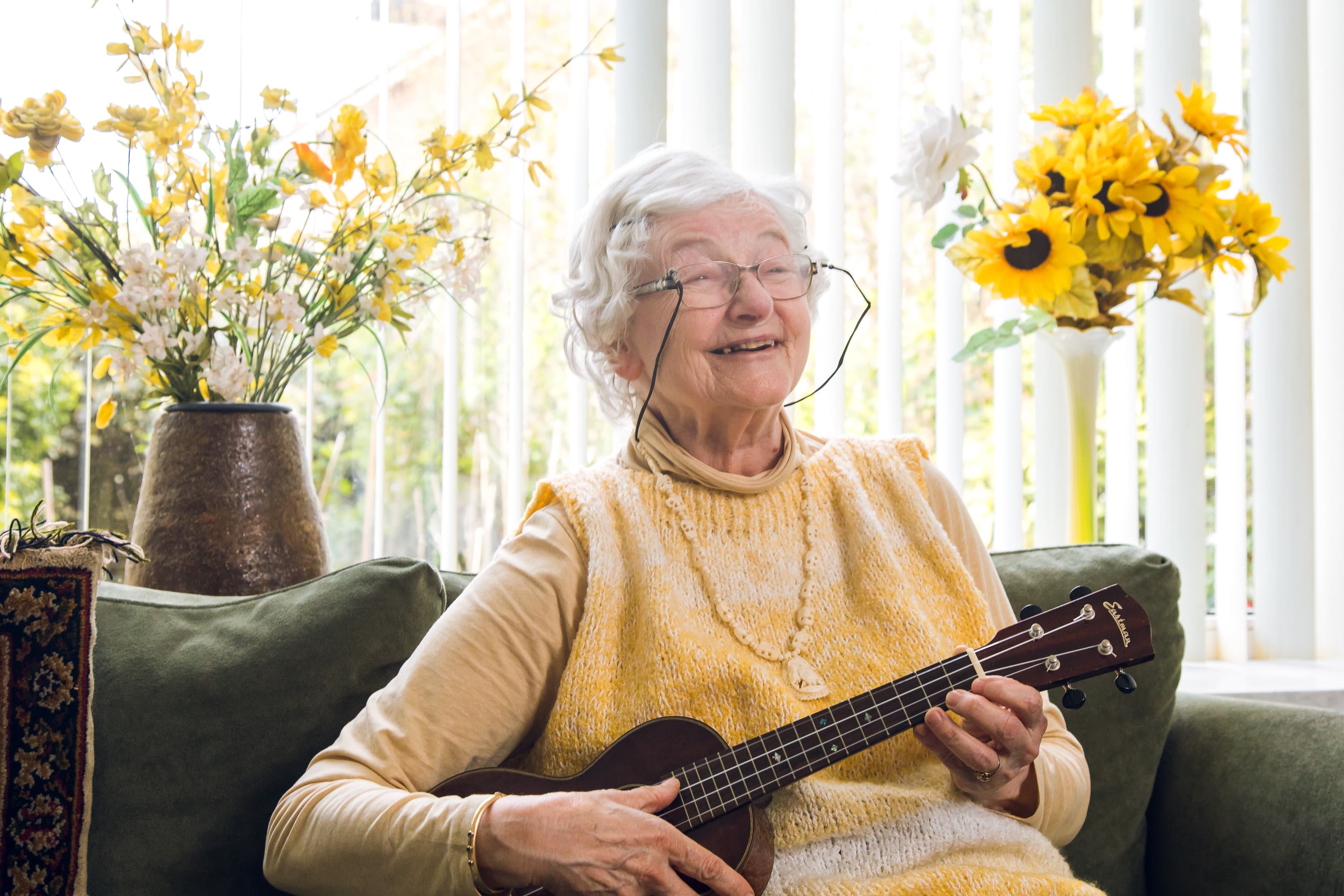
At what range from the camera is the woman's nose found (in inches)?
51.2

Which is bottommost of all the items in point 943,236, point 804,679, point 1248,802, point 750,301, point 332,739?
point 1248,802

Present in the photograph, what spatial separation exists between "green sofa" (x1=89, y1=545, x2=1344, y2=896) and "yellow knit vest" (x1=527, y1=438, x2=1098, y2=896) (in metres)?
0.30

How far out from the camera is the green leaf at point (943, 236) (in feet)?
6.09

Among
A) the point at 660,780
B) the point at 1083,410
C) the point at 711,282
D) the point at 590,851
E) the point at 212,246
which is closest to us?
the point at 590,851

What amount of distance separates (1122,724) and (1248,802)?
0.58ft

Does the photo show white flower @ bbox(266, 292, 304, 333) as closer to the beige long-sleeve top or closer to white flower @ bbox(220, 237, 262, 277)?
white flower @ bbox(220, 237, 262, 277)

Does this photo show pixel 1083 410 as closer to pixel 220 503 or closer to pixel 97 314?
pixel 220 503

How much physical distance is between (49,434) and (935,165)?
157 cm

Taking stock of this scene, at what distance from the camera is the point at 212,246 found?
158 centimetres

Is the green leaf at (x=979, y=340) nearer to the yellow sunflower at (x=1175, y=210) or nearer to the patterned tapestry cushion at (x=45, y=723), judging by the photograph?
the yellow sunflower at (x=1175, y=210)

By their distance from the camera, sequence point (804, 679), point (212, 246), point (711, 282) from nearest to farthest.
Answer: point (804, 679), point (711, 282), point (212, 246)

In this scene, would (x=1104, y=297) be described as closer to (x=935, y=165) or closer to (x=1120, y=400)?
(x=935, y=165)

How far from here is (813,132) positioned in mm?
2182

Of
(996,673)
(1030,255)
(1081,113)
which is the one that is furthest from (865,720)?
(1081,113)
